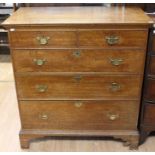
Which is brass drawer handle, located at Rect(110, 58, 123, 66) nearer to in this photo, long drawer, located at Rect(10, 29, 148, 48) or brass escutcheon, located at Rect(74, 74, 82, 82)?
long drawer, located at Rect(10, 29, 148, 48)

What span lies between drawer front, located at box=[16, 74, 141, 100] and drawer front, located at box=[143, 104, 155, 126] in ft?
0.44

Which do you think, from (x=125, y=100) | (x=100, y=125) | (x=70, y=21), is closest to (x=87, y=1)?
(x=70, y=21)

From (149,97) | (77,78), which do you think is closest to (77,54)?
(77,78)

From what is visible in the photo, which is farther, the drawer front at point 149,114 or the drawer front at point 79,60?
the drawer front at point 149,114

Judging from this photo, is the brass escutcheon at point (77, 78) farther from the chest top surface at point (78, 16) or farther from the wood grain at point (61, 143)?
the wood grain at point (61, 143)

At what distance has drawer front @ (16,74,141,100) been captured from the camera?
1.59m

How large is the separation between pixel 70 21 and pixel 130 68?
463mm

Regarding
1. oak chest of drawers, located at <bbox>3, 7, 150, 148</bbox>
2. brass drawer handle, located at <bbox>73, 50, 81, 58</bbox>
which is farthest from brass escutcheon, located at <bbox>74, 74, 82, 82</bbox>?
brass drawer handle, located at <bbox>73, 50, 81, 58</bbox>

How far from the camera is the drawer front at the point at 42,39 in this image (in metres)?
1.45

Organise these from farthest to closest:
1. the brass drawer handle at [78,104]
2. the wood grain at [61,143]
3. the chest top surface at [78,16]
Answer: the wood grain at [61,143] < the brass drawer handle at [78,104] < the chest top surface at [78,16]

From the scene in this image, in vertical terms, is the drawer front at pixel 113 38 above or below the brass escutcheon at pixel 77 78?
above

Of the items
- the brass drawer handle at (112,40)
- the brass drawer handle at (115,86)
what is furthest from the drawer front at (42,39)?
the brass drawer handle at (115,86)

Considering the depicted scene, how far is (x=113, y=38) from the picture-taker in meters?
1.46

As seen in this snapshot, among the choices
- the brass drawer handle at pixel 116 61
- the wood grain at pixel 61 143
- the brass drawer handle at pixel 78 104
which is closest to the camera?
the brass drawer handle at pixel 116 61
